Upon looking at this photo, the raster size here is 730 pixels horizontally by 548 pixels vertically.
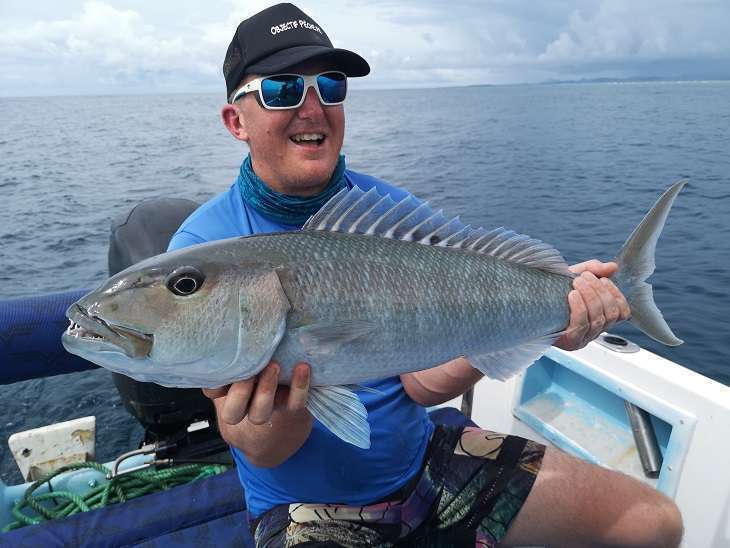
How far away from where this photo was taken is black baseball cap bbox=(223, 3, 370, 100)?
2.84 metres

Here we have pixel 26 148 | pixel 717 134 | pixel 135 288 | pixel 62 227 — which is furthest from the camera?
pixel 26 148

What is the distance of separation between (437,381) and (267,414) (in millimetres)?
1226

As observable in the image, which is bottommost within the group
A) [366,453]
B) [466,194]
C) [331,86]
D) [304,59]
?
[466,194]

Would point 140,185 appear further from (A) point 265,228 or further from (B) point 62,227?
(A) point 265,228

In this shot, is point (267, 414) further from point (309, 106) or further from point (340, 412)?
point (309, 106)

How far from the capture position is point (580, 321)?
103 inches

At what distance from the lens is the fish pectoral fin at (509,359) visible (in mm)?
2508

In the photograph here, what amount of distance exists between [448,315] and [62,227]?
19753mm

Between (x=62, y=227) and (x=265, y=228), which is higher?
(x=265, y=228)

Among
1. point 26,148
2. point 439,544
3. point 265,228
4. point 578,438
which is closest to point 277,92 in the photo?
point 265,228

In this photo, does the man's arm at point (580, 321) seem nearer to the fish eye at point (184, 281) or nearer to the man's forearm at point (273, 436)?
the man's forearm at point (273, 436)

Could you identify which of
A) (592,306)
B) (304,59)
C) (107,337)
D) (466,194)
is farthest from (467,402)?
(466,194)

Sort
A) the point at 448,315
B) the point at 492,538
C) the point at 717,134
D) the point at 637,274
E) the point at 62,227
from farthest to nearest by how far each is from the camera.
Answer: the point at 717,134
the point at 62,227
the point at 492,538
the point at 637,274
the point at 448,315

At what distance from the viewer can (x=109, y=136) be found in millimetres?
49438
